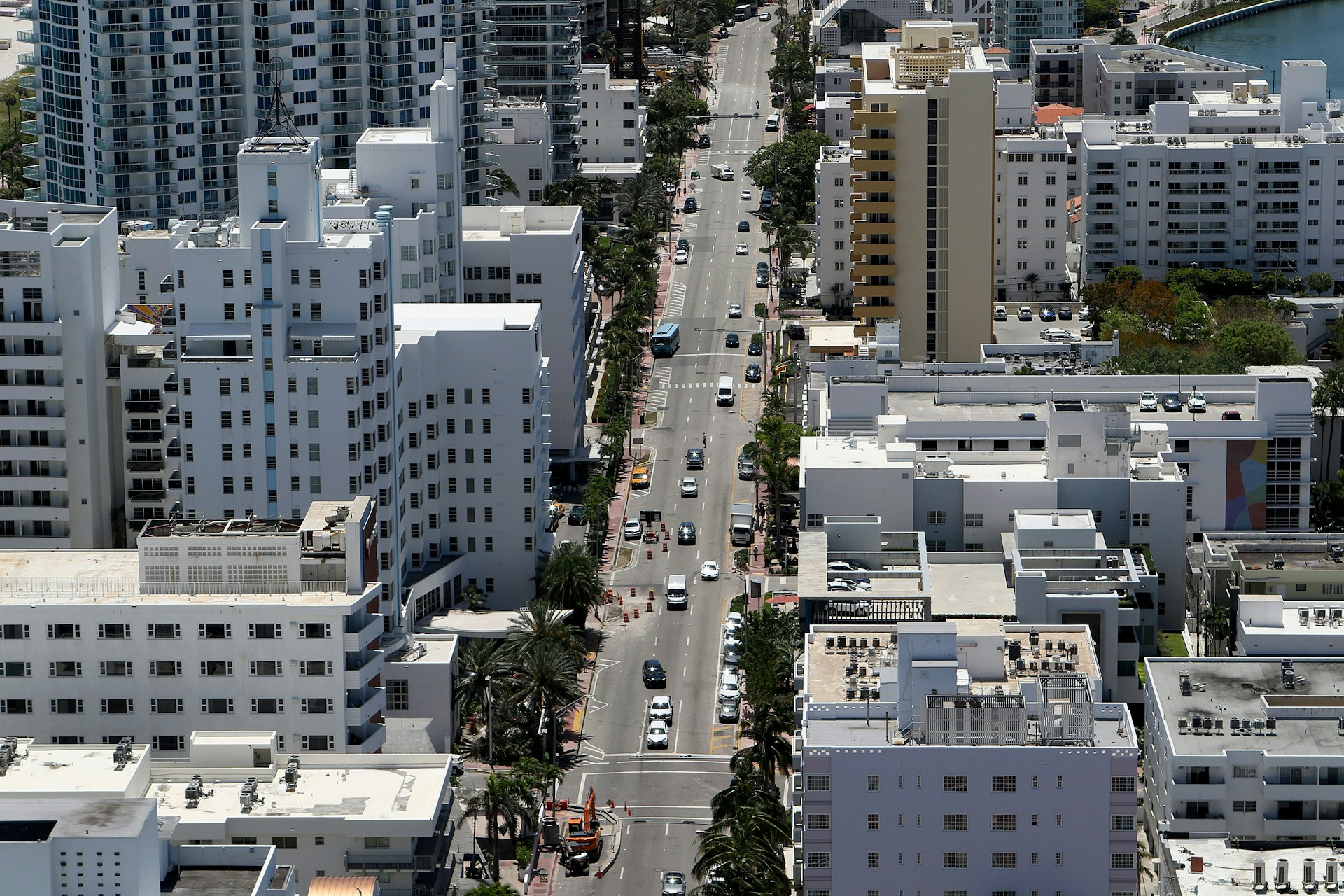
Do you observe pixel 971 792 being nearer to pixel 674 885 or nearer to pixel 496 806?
pixel 674 885

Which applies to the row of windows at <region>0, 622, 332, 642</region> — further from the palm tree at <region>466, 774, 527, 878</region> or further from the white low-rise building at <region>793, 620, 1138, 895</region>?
the white low-rise building at <region>793, 620, 1138, 895</region>

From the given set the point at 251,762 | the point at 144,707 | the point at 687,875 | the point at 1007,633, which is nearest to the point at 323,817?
the point at 251,762

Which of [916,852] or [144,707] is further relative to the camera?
[144,707]

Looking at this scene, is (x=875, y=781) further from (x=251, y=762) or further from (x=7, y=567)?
(x=7, y=567)

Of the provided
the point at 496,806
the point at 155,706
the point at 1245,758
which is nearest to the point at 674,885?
the point at 496,806

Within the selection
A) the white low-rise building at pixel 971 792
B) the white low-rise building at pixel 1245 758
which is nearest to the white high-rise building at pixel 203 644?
the white low-rise building at pixel 971 792

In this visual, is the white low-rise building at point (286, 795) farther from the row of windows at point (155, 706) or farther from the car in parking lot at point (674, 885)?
the car in parking lot at point (674, 885)
